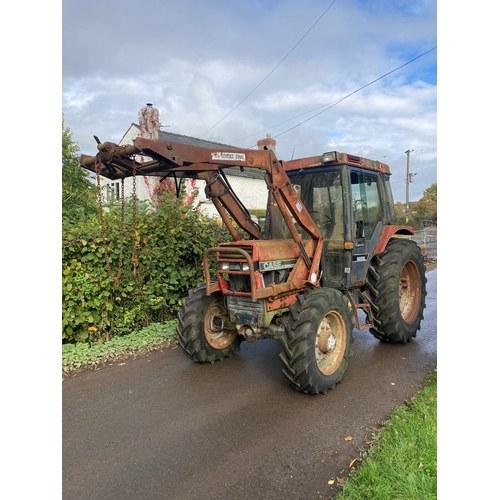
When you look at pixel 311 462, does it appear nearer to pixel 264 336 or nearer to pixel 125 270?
pixel 264 336

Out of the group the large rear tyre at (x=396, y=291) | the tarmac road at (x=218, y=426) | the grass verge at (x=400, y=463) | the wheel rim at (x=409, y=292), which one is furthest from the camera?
the wheel rim at (x=409, y=292)

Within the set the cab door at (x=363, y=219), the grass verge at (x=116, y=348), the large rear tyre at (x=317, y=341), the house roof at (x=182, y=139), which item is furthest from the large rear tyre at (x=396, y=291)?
the house roof at (x=182, y=139)

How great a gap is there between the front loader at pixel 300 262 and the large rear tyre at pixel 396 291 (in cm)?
2

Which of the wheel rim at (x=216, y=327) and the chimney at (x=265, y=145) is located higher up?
the chimney at (x=265, y=145)

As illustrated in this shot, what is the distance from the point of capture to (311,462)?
288 centimetres

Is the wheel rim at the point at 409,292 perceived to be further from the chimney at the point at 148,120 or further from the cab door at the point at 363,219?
the chimney at the point at 148,120

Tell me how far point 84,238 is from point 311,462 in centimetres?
398

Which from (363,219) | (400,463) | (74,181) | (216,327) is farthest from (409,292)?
(74,181)

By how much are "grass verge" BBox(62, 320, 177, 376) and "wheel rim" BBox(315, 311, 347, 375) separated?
2.34 metres

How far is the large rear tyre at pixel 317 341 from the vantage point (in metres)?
3.82

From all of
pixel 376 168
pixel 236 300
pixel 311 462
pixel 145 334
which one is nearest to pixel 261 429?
pixel 311 462

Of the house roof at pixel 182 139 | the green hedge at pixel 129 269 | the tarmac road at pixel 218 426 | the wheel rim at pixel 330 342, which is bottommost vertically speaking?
the tarmac road at pixel 218 426

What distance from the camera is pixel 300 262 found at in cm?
455

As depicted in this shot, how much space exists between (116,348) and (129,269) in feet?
3.90
